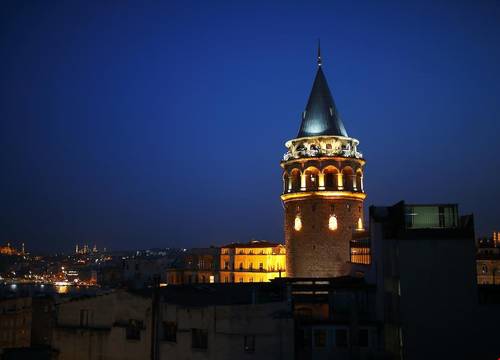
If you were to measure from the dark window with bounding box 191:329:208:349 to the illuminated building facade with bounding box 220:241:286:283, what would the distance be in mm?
56758

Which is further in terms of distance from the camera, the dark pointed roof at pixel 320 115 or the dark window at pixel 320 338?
the dark pointed roof at pixel 320 115

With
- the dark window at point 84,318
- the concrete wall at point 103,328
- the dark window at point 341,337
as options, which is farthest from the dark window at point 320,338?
the dark window at point 84,318

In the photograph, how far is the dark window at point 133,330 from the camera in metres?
32.7

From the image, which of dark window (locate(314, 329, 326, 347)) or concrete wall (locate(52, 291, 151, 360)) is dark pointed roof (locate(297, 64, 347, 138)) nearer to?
dark window (locate(314, 329, 326, 347))

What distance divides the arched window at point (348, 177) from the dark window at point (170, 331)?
25.7 metres

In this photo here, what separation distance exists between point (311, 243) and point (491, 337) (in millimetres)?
24339

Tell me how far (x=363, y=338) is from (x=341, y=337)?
127 centimetres

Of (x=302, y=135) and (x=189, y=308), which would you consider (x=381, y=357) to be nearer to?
(x=189, y=308)

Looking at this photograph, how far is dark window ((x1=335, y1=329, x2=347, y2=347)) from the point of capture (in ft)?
102

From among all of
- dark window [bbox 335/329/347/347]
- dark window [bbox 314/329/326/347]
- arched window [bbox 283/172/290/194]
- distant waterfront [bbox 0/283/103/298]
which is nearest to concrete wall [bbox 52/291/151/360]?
dark window [bbox 314/329/326/347]

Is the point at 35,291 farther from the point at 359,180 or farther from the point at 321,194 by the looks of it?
the point at 359,180

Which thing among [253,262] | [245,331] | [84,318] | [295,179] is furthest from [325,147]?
[253,262]

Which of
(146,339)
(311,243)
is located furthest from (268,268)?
(146,339)

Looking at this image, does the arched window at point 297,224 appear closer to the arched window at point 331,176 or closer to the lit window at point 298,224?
the lit window at point 298,224
